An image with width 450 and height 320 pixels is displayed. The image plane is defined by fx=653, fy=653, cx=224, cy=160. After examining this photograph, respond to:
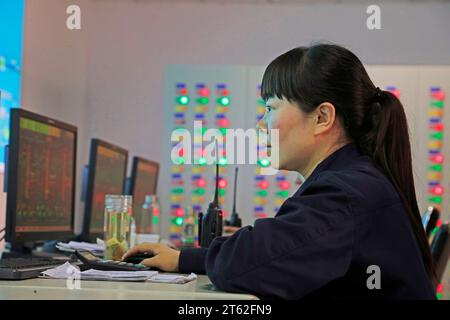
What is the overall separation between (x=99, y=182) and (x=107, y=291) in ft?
5.15

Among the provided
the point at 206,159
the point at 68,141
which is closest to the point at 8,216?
the point at 68,141

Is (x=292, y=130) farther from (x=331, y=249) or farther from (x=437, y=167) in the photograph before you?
(x=437, y=167)

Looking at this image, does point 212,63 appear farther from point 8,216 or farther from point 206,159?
point 8,216

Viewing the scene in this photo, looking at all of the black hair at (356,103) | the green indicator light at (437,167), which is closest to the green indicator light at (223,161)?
the green indicator light at (437,167)

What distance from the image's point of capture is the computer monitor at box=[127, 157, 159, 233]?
335 centimetres

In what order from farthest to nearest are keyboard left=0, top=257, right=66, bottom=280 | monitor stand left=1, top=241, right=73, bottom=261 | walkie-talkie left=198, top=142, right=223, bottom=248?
monitor stand left=1, top=241, right=73, bottom=261 < walkie-talkie left=198, top=142, right=223, bottom=248 < keyboard left=0, top=257, right=66, bottom=280

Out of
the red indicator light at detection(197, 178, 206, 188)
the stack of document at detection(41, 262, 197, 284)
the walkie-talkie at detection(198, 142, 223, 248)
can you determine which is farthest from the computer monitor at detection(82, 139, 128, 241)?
the red indicator light at detection(197, 178, 206, 188)

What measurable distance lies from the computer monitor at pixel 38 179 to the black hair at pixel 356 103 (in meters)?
0.88

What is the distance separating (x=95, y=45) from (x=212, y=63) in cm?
94

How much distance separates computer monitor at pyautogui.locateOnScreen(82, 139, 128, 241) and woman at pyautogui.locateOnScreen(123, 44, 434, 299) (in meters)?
1.33

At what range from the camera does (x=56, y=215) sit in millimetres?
2139

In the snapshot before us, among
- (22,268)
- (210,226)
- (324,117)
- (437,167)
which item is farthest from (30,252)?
(437,167)

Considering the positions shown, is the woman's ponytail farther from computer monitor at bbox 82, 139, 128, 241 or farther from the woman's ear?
computer monitor at bbox 82, 139, 128, 241

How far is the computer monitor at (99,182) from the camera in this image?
252 cm
